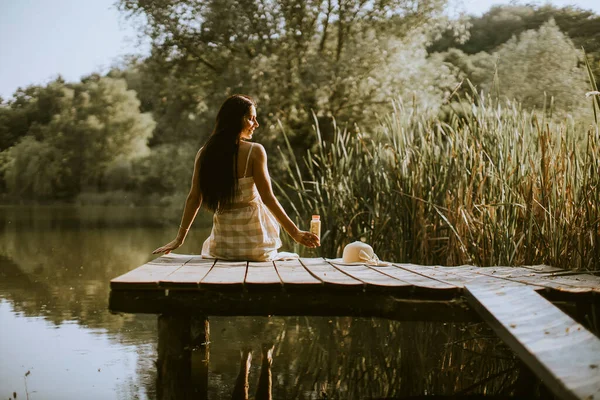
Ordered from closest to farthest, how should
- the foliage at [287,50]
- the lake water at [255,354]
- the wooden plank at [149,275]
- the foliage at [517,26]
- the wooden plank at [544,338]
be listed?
1. the wooden plank at [544,338]
2. the wooden plank at [149,275]
3. the lake water at [255,354]
4. the foliage at [287,50]
5. the foliage at [517,26]

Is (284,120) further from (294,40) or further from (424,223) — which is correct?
(424,223)

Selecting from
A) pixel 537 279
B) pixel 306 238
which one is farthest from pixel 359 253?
pixel 537 279

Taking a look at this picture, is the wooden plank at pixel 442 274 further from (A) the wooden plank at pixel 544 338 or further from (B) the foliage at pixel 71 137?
(B) the foliage at pixel 71 137

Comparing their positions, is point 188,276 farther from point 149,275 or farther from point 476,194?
point 476,194

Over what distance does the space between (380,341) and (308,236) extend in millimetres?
1020

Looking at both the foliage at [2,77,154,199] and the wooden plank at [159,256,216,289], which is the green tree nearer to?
the wooden plank at [159,256,216,289]

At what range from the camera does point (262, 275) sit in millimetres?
2527

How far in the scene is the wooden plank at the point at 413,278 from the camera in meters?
2.36

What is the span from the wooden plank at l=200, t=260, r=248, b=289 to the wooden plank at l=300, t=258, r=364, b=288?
0.26 m

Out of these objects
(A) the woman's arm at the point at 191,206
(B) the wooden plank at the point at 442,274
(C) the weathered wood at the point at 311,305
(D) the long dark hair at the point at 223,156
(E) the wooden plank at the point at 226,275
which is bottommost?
(C) the weathered wood at the point at 311,305

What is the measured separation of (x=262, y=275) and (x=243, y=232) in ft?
2.35

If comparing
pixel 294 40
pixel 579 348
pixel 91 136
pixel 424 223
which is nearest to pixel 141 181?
pixel 91 136

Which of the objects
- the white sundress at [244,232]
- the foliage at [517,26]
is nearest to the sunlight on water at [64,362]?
the white sundress at [244,232]

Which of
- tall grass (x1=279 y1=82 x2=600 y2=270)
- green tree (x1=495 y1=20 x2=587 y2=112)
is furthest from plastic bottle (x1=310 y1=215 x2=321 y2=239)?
green tree (x1=495 y1=20 x2=587 y2=112)
